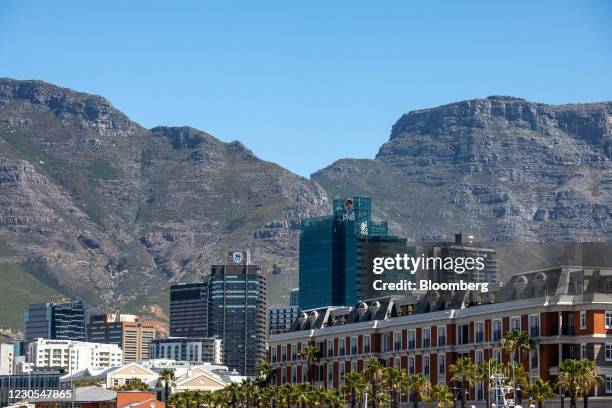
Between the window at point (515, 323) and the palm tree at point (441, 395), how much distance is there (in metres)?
11.0

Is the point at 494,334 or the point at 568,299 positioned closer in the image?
the point at 568,299

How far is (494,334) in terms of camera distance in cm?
19175

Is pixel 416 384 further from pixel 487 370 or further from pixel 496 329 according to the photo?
pixel 487 370

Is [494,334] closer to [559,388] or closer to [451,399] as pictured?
[451,399]

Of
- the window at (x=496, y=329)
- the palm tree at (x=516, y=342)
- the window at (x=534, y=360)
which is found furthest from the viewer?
the window at (x=496, y=329)

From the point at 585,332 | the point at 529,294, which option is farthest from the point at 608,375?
the point at 529,294

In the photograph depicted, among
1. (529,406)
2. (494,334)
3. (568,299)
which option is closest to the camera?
(529,406)

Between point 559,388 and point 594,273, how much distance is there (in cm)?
1908

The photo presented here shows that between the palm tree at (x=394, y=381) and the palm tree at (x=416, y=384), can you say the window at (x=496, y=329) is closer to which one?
the palm tree at (x=416, y=384)

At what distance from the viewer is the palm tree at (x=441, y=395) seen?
183 m

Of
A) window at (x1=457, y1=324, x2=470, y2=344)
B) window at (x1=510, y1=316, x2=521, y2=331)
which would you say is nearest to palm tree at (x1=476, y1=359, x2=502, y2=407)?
window at (x1=510, y1=316, x2=521, y2=331)

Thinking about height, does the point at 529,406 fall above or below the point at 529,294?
below

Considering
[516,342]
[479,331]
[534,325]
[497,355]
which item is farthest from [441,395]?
[479,331]

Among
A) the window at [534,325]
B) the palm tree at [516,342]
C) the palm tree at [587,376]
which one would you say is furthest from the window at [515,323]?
the palm tree at [587,376]
